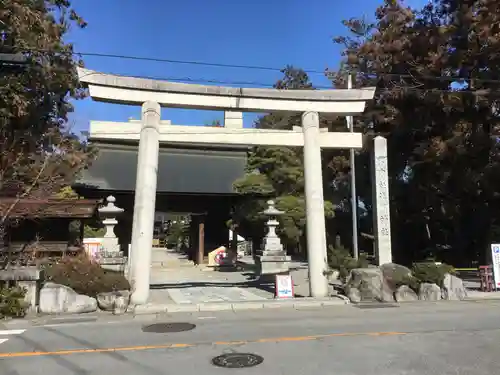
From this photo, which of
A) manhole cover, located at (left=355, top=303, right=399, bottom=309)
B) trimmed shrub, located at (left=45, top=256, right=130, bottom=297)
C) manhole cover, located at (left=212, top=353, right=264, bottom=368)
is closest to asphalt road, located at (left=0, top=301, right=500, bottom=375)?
manhole cover, located at (left=212, top=353, right=264, bottom=368)

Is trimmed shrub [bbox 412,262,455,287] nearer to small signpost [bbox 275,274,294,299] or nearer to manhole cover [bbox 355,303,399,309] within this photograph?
manhole cover [bbox 355,303,399,309]

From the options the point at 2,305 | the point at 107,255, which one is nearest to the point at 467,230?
the point at 107,255

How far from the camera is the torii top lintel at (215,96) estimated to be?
13016 millimetres

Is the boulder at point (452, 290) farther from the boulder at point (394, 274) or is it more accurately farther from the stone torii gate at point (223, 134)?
the stone torii gate at point (223, 134)

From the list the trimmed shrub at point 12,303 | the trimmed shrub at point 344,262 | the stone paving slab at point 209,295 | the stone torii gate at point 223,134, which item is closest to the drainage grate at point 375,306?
the stone torii gate at point 223,134

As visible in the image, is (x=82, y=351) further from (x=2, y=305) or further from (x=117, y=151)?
(x=117, y=151)

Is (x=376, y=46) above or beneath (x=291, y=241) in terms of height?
above

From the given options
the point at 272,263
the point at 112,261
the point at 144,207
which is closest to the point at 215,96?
the point at 144,207

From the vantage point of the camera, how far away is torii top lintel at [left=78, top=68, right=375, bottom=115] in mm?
13016

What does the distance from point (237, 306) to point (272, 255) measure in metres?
8.51

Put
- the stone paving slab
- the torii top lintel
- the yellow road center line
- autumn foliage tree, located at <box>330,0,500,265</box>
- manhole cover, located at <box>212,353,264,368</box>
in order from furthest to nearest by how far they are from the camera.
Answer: autumn foliage tree, located at <box>330,0,500,265</box> < the stone paving slab < the torii top lintel < the yellow road center line < manhole cover, located at <box>212,353,264,368</box>

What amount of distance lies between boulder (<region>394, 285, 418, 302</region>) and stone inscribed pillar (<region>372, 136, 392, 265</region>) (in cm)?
154

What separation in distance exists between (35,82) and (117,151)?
10.7 metres

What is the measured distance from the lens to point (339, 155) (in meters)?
28.0
